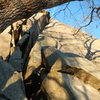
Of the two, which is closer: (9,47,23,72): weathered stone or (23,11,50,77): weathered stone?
(9,47,23,72): weathered stone

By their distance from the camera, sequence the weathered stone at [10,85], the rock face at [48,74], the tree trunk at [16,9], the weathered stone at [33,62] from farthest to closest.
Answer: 1. the weathered stone at [33,62]
2. the rock face at [48,74]
3. the weathered stone at [10,85]
4. the tree trunk at [16,9]

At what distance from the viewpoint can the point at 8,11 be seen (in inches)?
133

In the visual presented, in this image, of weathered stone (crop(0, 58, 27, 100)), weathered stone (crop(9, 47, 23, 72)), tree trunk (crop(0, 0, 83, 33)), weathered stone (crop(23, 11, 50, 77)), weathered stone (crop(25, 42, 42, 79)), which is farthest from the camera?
weathered stone (crop(23, 11, 50, 77))

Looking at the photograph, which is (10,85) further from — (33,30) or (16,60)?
(33,30)

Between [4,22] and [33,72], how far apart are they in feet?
9.28

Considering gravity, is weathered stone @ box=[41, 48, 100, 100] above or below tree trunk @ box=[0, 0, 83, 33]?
below

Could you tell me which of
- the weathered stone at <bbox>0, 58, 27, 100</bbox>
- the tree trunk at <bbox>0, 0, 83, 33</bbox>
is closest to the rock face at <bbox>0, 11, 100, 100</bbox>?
the weathered stone at <bbox>0, 58, 27, 100</bbox>

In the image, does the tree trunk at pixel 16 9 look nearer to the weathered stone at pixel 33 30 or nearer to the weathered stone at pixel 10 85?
the weathered stone at pixel 10 85

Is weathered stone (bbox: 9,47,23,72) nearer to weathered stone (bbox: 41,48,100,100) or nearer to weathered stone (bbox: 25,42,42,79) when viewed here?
weathered stone (bbox: 25,42,42,79)

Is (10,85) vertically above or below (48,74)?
above

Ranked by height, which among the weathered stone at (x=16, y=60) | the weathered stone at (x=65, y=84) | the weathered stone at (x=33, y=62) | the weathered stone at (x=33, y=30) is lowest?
the weathered stone at (x=33, y=30)

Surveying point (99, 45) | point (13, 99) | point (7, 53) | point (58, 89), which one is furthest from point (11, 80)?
point (99, 45)

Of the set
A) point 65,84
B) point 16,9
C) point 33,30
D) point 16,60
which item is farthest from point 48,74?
point 33,30

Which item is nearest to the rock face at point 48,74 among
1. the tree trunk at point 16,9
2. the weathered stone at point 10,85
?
the weathered stone at point 10,85
